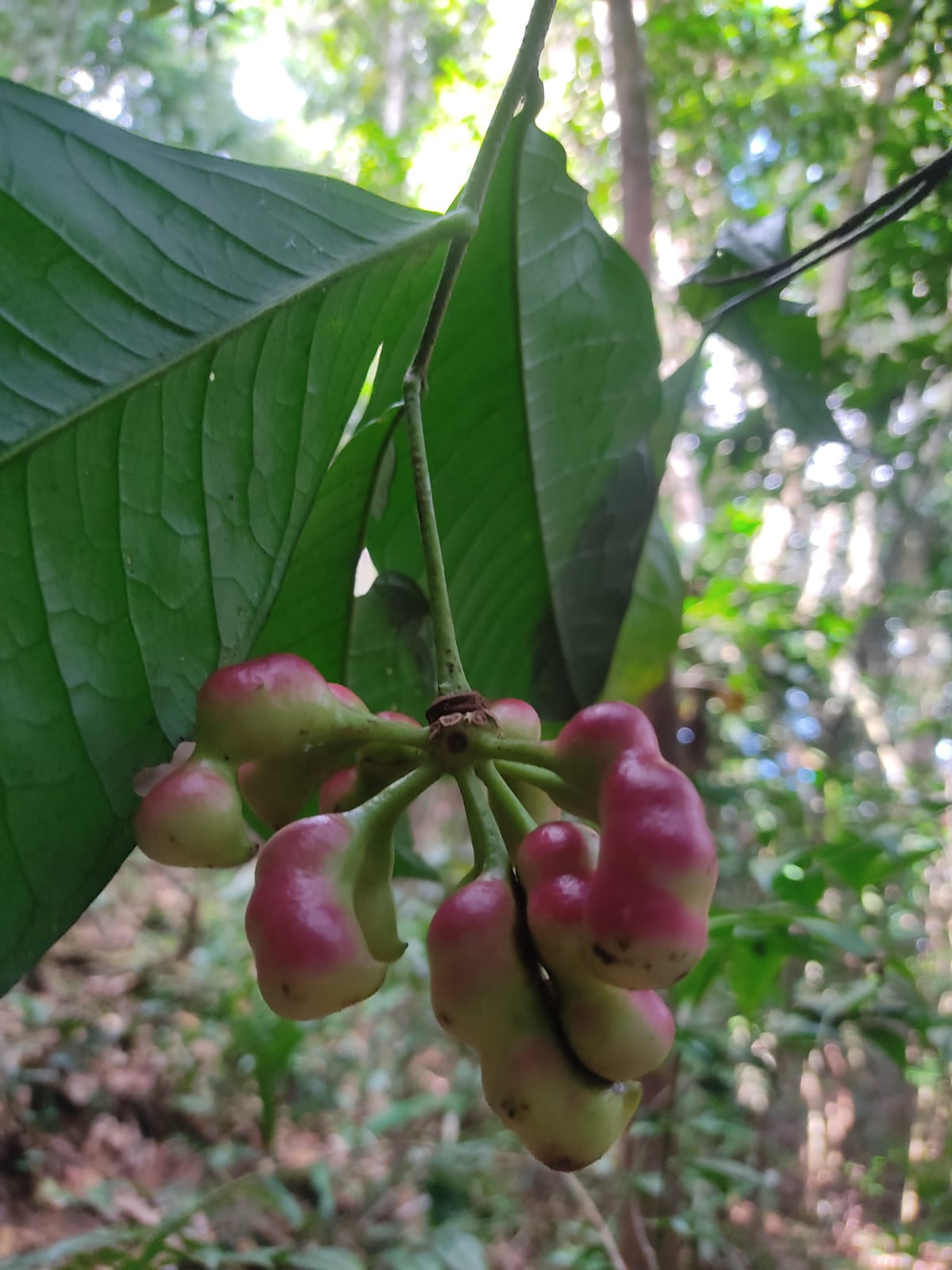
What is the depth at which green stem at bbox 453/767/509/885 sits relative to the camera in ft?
1.20

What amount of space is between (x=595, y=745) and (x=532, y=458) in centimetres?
40

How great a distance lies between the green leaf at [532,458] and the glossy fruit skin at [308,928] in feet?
1.10

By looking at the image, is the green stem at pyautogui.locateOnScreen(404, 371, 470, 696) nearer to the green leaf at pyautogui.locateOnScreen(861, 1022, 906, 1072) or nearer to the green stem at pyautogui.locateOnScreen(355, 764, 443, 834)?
the green stem at pyautogui.locateOnScreen(355, 764, 443, 834)

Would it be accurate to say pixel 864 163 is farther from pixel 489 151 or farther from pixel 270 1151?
pixel 270 1151

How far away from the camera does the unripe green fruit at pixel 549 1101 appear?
1.08 ft

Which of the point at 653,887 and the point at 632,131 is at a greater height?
the point at 632,131

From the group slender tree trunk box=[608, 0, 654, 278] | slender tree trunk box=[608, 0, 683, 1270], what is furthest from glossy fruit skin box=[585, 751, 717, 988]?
slender tree trunk box=[608, 0, 654, 278]

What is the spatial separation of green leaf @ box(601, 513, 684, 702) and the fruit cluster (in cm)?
51

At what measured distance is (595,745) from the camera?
13.8 inches

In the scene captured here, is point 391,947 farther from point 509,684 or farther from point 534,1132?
point 509,684

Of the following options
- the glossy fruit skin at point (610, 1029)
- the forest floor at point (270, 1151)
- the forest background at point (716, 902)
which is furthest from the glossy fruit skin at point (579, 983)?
the forest floor at point (270, 1151)

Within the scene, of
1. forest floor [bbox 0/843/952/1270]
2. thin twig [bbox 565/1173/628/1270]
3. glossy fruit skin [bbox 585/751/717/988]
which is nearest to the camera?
glossy fruit skin [bbox 585/751/717/988]

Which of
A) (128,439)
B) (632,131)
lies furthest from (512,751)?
(632,131)

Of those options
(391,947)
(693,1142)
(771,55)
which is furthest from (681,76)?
(693,1142)
